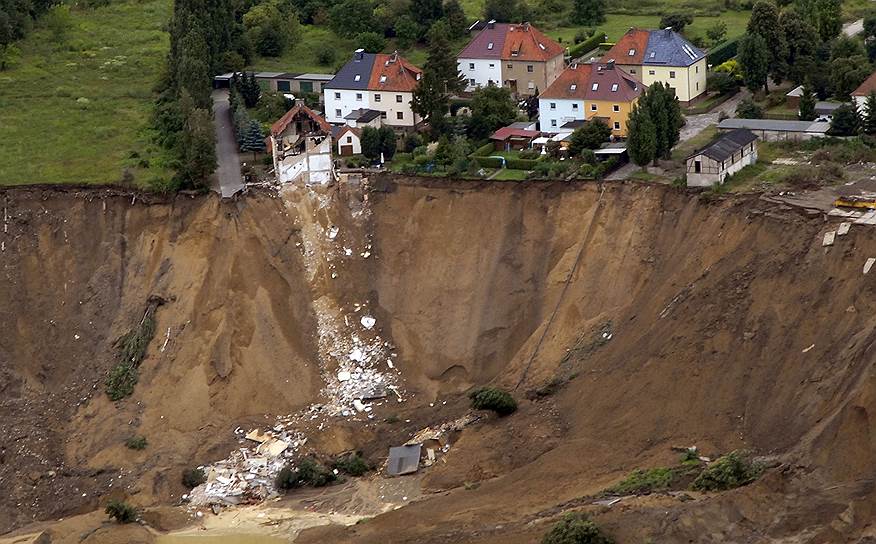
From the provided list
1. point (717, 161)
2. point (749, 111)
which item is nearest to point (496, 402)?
point (717, 161)

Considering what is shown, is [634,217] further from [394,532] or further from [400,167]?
[394,532]

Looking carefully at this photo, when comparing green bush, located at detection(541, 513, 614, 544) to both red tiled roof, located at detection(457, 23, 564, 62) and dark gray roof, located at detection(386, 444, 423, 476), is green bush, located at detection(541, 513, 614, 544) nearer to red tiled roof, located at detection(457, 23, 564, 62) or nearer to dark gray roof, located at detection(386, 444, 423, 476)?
dark gray roof, located at detection(386, 444, 423, 476)

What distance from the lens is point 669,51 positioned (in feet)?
308

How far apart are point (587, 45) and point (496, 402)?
35.5 m

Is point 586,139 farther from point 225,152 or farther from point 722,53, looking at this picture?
point 722,53

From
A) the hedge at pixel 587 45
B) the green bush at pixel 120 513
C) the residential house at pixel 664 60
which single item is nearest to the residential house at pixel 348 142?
the residential house at pixel 664 60

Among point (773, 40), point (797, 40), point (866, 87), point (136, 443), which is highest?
point (773, 40)

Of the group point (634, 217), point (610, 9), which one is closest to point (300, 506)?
point (634, 217)

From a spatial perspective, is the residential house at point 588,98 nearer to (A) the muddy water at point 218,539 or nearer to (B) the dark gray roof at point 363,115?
(B) the dark gray roof at point 363,115

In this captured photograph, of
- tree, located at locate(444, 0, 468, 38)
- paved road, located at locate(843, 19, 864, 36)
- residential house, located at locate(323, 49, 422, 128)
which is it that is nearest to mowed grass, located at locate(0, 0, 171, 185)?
residential house, located at locate(323, 49, 422, 128)

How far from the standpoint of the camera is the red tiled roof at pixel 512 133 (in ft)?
287

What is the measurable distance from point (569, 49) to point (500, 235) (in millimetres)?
25303

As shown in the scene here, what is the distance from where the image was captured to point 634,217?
77375 mm

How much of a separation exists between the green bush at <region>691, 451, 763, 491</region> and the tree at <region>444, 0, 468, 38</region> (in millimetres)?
48236
